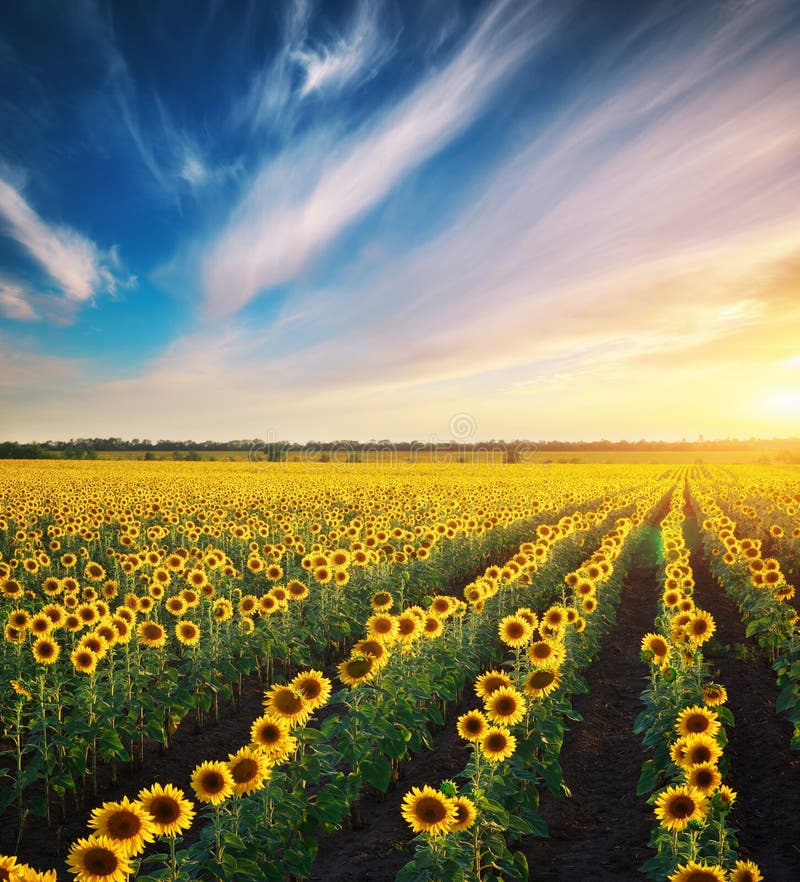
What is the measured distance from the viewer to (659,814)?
470 centimetres

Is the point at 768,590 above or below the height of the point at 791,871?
above

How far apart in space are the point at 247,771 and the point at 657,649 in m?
5.54

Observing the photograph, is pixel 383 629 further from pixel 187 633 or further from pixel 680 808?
pixel 680 808

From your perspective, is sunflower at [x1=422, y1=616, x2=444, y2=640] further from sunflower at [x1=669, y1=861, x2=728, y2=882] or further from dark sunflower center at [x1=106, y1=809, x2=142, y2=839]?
dark sunflower center at [x1=106, y1=809, x2=142, y2=839]

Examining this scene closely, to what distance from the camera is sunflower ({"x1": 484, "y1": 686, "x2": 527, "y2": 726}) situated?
19.5 ft

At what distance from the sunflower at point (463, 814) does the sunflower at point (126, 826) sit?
6.82ft

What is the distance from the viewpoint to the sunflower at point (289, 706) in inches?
214

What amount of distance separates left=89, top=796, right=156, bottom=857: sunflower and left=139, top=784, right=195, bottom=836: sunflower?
0.24ft

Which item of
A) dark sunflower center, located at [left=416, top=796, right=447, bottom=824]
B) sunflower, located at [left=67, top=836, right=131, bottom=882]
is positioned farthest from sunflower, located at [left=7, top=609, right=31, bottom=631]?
dark sunflower center, located at [left=416, top=796, right=447, bottom=824]

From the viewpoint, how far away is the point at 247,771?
4652 mm

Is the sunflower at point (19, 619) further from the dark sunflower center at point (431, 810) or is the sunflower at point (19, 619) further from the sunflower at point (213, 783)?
the dark sunflower center at point (431, 810)

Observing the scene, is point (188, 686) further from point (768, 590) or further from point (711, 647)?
point (768, 590)

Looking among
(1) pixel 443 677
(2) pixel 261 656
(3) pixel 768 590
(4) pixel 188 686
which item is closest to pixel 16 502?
(2) pixel 261 656

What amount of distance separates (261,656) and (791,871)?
854cm
